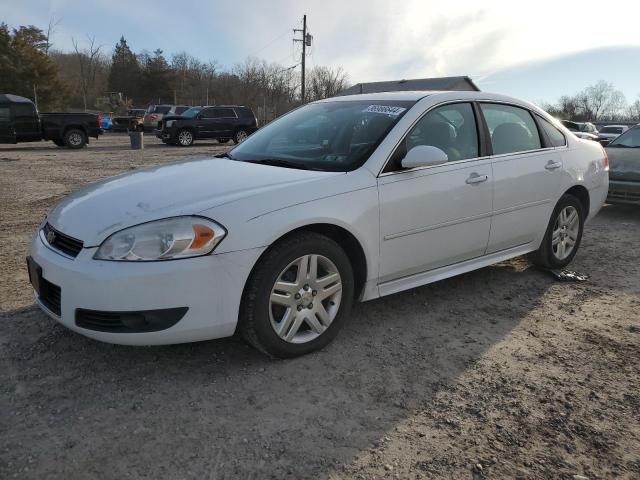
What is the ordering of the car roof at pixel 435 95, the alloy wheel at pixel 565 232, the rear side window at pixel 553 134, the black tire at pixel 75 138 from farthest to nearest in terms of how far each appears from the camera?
the black tire at pixel 75 138
the alloy wheel at pixel 565 232
the rear side window at pixel 553 134
the car roof at pixel 435 95

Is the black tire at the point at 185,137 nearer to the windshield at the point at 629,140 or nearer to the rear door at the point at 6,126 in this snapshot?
the rear door at the point at 6,126

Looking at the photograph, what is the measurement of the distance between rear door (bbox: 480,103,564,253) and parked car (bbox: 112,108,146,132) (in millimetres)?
32806

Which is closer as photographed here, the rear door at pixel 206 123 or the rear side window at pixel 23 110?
the rear side window at pixel 23 110

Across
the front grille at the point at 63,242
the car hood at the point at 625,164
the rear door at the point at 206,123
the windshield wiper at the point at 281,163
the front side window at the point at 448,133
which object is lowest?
the front grille at the point at 63,242

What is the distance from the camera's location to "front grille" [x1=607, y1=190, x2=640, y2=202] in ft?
25.3

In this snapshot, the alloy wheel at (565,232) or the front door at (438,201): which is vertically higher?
the front door at (438,201)

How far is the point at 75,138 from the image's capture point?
66.7 ft

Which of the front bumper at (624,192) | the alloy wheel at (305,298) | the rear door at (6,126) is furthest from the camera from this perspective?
the rear door at (6,126)

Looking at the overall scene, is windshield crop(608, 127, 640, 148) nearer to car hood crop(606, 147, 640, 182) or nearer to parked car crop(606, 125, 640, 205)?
parked car crop(606, 125, 640, 205)

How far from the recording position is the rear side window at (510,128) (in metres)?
4.12

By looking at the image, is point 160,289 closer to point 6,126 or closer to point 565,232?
point 565,232

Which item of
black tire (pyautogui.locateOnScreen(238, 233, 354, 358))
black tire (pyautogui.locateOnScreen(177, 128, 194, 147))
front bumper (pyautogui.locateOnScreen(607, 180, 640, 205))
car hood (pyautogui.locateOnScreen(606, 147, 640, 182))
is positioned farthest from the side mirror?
black tire (pyautogui.locateOnScreen(177, 128, 194, 147))

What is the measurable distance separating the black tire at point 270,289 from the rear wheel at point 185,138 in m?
21.3

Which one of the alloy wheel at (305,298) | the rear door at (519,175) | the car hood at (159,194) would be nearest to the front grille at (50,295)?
the car hood at (159,194)
